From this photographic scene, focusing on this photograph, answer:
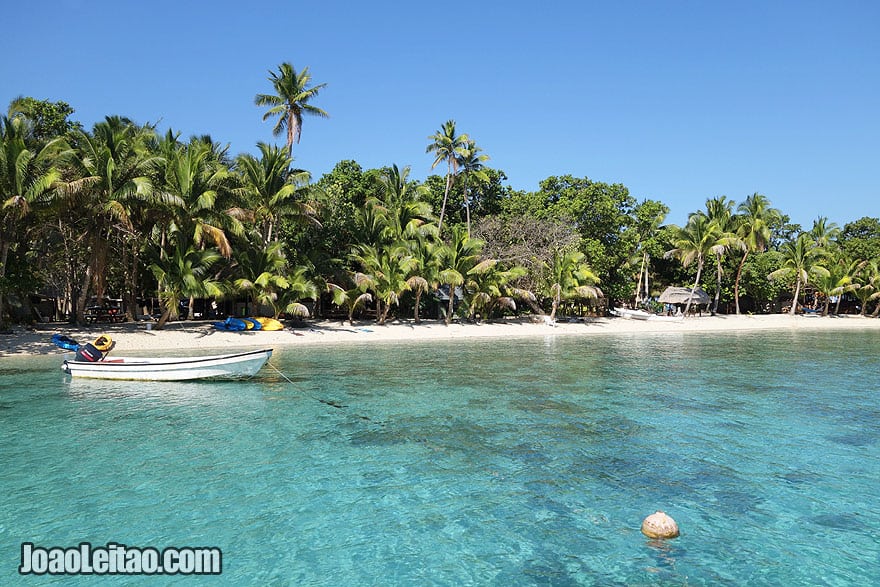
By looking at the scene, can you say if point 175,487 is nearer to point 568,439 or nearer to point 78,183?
point 568,439

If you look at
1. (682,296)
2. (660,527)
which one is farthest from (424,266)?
(660,527)

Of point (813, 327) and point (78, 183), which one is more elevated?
point (78, 183)

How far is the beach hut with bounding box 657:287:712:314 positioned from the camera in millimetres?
45406

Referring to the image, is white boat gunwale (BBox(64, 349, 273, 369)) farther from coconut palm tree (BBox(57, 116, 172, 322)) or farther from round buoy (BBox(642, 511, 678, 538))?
round buoy (BBox(642, 511, 678, 538))

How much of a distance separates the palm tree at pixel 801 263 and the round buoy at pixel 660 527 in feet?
160

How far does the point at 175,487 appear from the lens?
759cm

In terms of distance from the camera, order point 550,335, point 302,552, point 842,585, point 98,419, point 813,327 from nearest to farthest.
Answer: point 842,585 → point 302,552 → point 98,419 → point 550,335 → point 813,327

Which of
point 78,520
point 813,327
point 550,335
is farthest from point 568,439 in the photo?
point 813,327

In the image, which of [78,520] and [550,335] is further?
[550,335]

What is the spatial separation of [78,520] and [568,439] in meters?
7.50

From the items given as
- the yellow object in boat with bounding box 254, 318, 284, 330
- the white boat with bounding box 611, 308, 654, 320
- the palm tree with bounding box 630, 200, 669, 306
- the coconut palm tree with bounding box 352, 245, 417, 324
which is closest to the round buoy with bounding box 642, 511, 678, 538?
the yellow object in boat with bounding box 254, 318, 284, 330

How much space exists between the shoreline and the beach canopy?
5.23 feet

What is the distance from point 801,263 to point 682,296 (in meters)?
11.7

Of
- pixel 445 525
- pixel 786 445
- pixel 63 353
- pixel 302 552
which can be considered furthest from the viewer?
pixel 63 353
